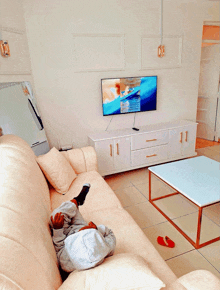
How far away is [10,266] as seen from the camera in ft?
2.10

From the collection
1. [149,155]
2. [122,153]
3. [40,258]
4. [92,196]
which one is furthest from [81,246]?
[149,155]

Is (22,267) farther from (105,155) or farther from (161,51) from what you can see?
(161,51)

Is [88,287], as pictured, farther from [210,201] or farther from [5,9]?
[5,9]

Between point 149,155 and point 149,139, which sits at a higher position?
point 149,139

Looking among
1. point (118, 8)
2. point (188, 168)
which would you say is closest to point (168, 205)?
point (188, 168)

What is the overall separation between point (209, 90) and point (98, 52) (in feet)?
9.15

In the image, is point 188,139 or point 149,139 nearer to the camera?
point 149,139

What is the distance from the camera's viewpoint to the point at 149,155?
10.8 ft

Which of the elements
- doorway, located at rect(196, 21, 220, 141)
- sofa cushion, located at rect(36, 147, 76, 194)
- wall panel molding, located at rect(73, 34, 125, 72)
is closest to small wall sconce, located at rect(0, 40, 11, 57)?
wall panel molding, located at rect(73, 34, 125, 72)

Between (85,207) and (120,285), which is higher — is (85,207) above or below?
below

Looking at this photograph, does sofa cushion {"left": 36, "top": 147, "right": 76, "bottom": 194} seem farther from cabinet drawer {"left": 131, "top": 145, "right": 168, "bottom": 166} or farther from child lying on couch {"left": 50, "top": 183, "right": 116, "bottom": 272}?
cabinet drawer {"left": 131, "top": 145, "right": 168, "bottom": 166}

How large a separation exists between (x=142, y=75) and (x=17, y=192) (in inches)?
115

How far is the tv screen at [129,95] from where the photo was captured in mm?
3207

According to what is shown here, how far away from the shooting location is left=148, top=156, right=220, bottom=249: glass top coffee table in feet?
5.78
